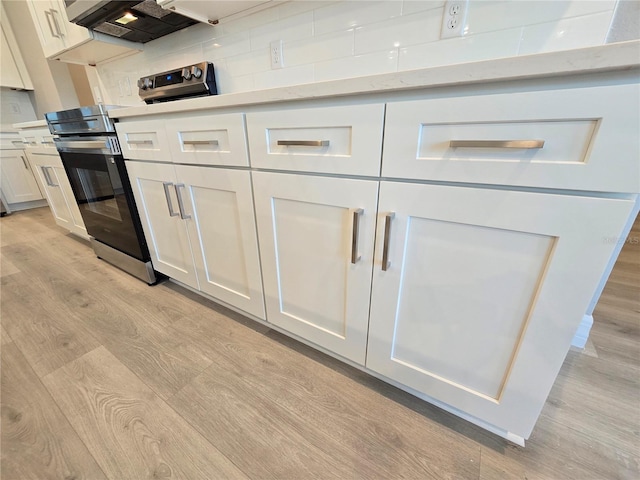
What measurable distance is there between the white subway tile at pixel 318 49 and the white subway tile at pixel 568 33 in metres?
0.61

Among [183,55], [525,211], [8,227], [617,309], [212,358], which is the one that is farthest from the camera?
[8,227]

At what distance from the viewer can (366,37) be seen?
3.38 feet

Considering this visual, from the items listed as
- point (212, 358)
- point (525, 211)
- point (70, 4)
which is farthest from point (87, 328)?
point (525, 211)

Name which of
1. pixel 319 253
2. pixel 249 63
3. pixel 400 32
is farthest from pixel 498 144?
pixel 249 63

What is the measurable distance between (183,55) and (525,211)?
189 cm

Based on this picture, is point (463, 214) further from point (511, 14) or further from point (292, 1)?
point (292, 1)

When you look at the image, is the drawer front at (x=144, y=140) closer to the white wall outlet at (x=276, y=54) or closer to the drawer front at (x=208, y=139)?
the drawer front at (x=208, y=139)

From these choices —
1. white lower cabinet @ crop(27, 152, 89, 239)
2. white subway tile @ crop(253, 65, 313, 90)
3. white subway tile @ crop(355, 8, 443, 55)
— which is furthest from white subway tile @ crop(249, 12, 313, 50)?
white lower cabinet @ crop(27, 152, 89, 239)

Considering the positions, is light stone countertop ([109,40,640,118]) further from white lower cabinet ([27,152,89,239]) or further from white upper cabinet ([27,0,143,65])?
white lower cabinet ([27,152,89,239])

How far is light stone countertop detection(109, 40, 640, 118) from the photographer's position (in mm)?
397

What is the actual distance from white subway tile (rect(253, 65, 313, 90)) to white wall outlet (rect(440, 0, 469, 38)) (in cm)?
55

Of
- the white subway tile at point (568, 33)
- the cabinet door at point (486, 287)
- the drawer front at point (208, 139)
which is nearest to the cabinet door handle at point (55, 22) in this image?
the drawer front at point (208, 139)

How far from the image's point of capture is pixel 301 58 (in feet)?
3.92

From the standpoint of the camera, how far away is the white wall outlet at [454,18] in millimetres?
861
